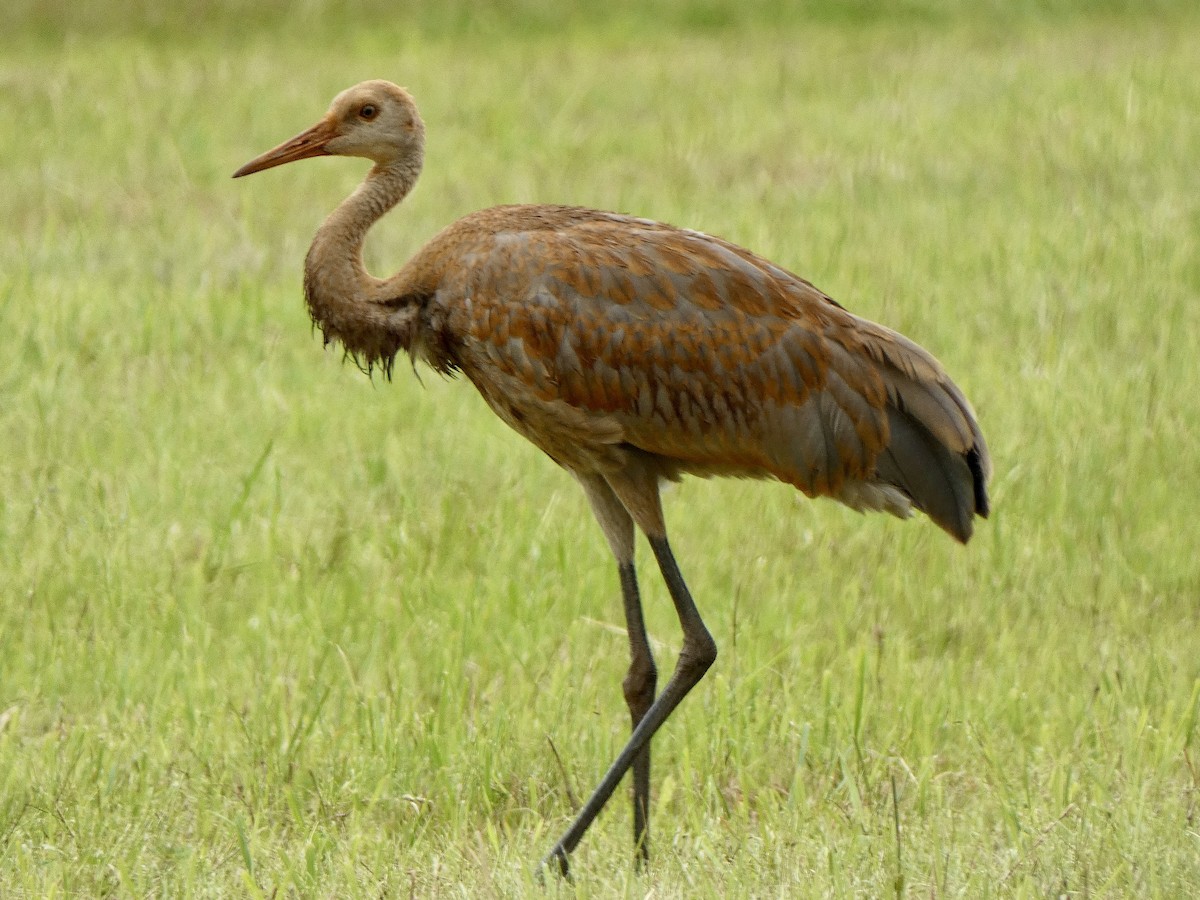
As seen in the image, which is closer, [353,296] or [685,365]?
[685,365]

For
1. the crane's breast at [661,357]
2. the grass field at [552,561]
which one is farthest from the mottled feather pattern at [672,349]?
the grass field at [552,561]

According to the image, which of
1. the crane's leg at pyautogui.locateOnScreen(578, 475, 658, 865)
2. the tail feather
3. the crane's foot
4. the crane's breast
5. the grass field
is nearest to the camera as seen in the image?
the crane's foot

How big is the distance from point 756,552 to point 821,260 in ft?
9.72

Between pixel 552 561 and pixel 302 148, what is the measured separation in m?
1.70

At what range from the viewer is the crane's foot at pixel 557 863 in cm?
404

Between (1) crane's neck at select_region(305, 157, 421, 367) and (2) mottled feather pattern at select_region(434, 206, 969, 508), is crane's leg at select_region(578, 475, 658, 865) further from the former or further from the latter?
(1) crane's neck at select_region(305, 157, 421, 367)

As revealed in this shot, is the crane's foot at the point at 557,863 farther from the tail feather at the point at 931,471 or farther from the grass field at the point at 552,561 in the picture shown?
the tail feather at the point at 931,471

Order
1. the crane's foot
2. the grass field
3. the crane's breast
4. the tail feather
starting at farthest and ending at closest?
the tail feather
the crane's breast
the grass field
the crane's foot

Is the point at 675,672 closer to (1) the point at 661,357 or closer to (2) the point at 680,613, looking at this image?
(2) the point at 680,613

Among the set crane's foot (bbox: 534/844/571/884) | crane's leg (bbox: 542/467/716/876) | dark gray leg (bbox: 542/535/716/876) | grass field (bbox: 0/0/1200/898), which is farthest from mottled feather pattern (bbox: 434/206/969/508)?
crane's foot (bbox: 534/844/571/884)

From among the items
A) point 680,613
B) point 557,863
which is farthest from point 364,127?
point 557,863

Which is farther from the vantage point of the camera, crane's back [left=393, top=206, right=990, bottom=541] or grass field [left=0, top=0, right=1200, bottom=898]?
crane's back [left=393, top=206, right=990, bottom=541]

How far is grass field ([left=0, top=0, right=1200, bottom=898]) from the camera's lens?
14.0 ft

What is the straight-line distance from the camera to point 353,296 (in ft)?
15.3
